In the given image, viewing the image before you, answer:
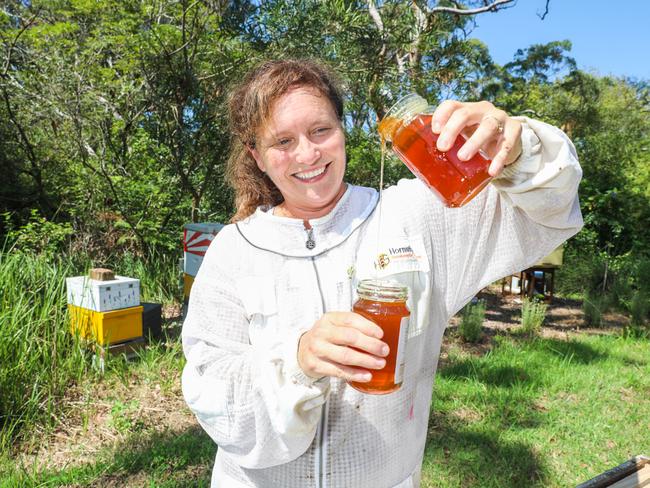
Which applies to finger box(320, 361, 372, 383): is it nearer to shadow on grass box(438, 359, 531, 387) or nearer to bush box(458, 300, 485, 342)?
shadow on grass box(438, 359, 531, 387)

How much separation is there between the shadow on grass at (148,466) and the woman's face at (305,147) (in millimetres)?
2311

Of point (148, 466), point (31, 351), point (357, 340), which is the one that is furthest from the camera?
point (31, 351)

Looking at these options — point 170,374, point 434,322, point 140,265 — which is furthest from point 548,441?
point 140,265

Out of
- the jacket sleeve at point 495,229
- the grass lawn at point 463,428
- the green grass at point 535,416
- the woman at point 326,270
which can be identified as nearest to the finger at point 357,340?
the woman at point 326,270

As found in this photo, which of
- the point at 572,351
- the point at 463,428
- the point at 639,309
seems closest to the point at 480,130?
the point at 463,428

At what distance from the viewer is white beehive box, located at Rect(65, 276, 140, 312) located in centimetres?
426

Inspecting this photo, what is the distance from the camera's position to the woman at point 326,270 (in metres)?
1.21

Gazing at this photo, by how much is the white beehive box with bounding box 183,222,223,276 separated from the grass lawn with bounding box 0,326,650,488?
110cm

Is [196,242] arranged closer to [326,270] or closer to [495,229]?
[326,270]

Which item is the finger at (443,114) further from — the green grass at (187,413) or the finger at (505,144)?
the green grass at (187,413)

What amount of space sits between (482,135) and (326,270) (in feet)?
1.91

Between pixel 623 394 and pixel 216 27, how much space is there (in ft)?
20.4

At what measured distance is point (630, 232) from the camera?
37.2ft

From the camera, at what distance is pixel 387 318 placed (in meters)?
1.19
